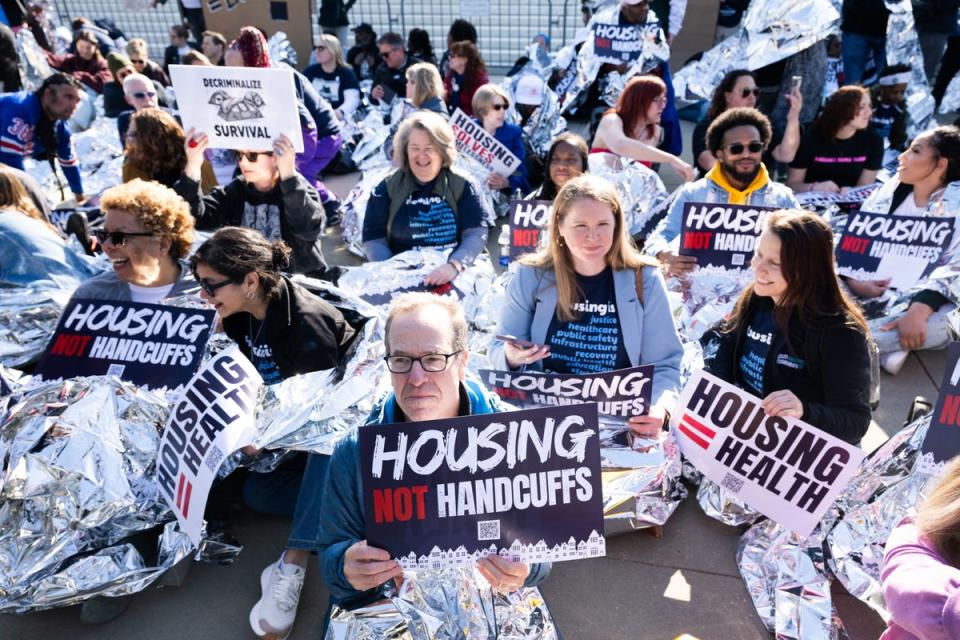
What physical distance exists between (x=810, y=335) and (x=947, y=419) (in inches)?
21.4

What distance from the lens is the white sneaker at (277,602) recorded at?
254cm

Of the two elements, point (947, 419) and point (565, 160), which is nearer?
point (947, 419)

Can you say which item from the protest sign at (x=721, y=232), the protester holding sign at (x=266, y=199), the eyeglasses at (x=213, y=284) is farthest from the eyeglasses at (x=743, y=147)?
the eyeglasses at (x=213, y=284)

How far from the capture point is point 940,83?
916cm

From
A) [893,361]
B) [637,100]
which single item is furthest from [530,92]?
[893,361]

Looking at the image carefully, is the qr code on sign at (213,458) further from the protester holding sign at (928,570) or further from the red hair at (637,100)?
the red hair at (637,100)

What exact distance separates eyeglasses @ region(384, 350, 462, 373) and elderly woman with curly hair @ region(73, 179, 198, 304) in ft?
5.63

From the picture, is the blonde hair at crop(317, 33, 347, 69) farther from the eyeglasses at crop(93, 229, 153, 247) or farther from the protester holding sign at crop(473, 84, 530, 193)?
the eyeglasses at crop(93, 229, 153, 247)

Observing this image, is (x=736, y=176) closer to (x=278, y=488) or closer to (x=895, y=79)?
(x=278, y=488)

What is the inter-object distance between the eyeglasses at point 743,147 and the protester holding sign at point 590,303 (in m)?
1.61

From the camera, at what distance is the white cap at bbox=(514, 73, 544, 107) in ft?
25.2

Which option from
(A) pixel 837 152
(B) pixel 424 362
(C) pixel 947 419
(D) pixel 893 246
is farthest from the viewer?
(A) pixel 837 152

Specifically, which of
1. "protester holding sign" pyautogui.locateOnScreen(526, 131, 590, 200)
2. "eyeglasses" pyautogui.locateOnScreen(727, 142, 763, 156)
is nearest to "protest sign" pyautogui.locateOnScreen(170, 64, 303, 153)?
"protester holding sign" pyautogui.locateOnScreen(526, 131, 590, 200)

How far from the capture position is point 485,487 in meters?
1.84
